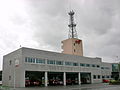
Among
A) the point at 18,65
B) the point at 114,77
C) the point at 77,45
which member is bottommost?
the point at 114,77

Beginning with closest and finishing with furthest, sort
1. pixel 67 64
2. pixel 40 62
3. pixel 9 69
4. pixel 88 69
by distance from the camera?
pixel 40 62 → pixel 9 69 → pixel 67 64 → pixel 88 69

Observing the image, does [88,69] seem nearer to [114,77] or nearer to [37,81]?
[37,81]

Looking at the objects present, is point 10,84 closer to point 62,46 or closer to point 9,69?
point 9,69

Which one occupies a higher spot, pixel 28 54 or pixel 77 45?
pixel 77 45

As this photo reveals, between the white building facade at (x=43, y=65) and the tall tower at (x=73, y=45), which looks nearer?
the white building facade at (x=43, y=65)

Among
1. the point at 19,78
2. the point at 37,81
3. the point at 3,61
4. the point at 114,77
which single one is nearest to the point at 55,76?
the point at 37,81

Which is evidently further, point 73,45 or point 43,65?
point 73,45

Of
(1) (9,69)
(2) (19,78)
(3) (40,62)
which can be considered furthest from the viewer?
(1) (9,69)

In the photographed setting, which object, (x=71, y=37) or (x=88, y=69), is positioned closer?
(x=88, y=69)

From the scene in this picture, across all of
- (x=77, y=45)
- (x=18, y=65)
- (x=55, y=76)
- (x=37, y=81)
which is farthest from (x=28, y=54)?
(x=77, y=45)

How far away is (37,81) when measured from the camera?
54312 millimetres

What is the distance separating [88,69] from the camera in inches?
2440

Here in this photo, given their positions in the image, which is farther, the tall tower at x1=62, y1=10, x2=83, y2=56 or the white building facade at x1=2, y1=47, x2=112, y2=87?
the tall tower at x1=62, y1=10, x2=83, y2=56

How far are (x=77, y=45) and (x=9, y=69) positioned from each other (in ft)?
115
